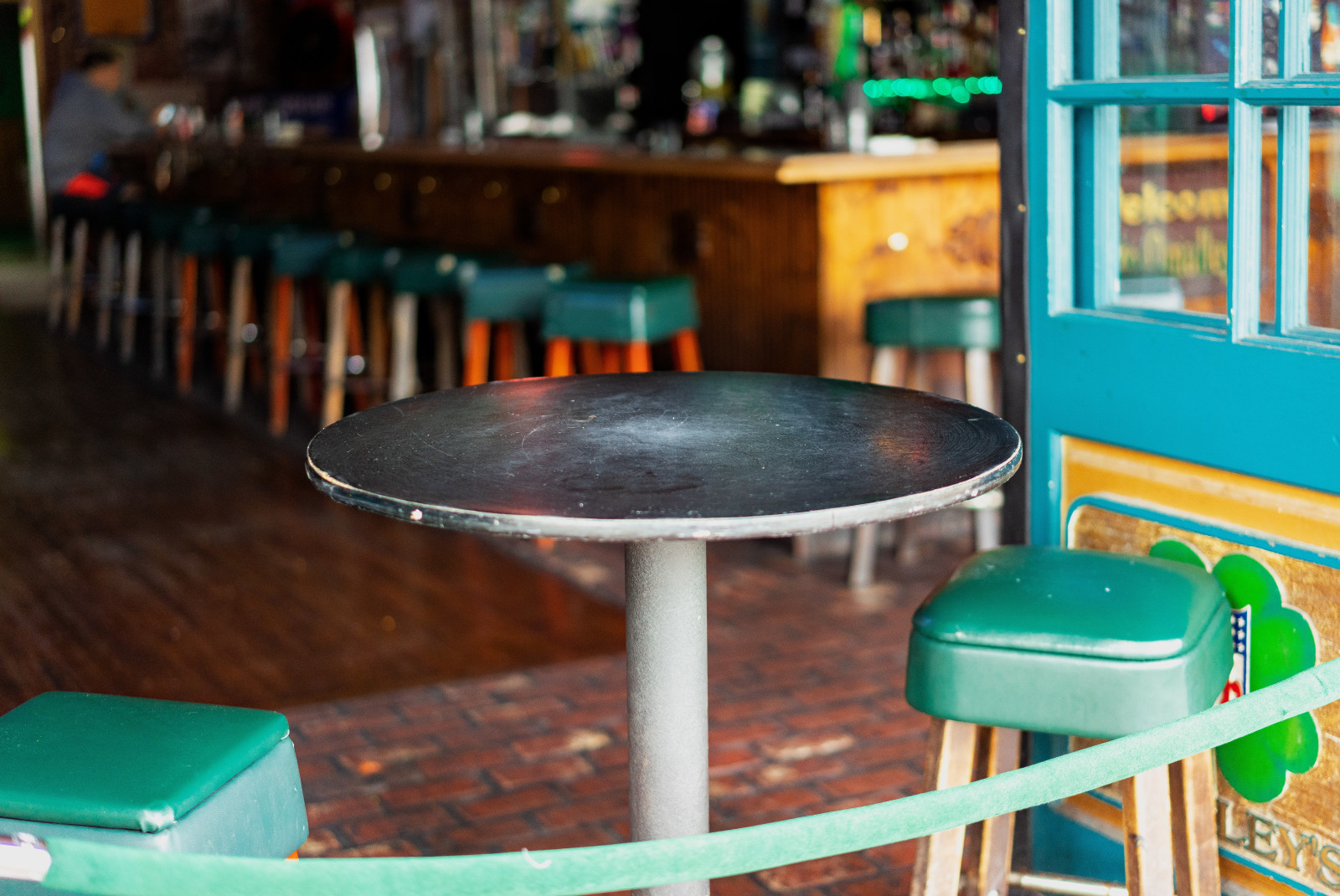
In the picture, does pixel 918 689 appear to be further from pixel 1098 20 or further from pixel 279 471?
pixel 279 471

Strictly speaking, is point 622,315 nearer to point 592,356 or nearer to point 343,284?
point 592,356

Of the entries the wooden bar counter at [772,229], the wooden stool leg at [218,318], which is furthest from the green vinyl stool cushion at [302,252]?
the wooden stool leg at [218,318]

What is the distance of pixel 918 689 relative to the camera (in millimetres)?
1974

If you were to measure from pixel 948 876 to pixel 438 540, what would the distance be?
3092 millimetres

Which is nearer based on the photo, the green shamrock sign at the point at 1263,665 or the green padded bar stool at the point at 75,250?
the green shamrock sign at the point at 1263,665

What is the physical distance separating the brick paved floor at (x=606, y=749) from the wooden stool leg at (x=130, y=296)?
4.96 m

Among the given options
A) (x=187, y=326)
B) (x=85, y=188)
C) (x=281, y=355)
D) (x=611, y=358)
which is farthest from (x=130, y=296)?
(x=611, y=358)

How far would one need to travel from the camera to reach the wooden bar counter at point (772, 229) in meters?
4.72

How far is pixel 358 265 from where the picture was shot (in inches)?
230

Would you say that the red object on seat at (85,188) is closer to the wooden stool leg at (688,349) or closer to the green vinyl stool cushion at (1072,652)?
the wooden stool leg at (688,349)

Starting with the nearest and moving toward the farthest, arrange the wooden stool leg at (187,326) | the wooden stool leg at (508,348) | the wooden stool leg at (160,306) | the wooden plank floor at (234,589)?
the wooden plank floor at (234,589) < the wooden stool leg at (508,348) < the wooden stool leg at (187,326) < the wooden stool leg at (160,306)

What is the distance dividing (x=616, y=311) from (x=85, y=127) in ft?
17.6

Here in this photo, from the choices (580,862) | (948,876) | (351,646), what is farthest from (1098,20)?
(351,646)

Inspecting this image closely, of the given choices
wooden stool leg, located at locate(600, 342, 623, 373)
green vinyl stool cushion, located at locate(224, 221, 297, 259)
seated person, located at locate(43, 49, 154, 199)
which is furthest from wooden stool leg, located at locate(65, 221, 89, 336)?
wooden stool leg, located at locate(600, 342, 623, 373)
